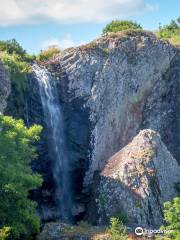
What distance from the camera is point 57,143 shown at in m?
38.9

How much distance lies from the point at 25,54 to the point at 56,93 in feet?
14.3

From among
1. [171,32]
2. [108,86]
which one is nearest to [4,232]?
[108,86]

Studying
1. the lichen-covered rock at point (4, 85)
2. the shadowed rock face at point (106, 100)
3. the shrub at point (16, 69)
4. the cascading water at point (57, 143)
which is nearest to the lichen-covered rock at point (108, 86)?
the shadowed rock face at point (106, 100)

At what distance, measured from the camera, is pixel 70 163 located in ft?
130

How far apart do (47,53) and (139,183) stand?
15517 mm

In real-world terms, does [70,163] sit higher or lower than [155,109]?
lower

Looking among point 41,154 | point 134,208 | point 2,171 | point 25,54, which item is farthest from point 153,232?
point 25,54

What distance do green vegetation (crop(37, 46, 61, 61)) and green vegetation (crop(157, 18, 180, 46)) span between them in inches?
629

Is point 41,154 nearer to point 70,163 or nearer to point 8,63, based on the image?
point 70,163

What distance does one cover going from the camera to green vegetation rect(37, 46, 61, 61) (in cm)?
4494

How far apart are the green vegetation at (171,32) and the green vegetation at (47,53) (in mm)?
15968

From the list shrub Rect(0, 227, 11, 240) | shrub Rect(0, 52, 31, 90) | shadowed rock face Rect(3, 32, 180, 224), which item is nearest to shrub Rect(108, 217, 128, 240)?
shrub Rect(0, 227, 11, 240)

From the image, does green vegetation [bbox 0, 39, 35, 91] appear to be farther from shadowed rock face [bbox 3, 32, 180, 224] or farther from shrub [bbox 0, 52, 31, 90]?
shadowed rock face [bbox 3, 32, 180, 224]

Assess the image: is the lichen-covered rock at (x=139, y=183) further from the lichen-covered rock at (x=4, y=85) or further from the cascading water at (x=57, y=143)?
the lichen-covered rock at (x=4, y=85)
